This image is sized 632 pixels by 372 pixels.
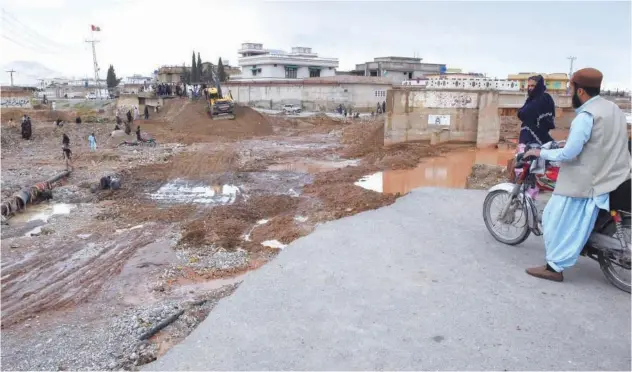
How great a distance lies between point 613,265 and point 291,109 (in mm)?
40590

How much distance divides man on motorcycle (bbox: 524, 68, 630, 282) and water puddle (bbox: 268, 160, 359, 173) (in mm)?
12334

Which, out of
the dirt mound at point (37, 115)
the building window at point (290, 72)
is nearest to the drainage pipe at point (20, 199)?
the dirt mound at point (37, 115)

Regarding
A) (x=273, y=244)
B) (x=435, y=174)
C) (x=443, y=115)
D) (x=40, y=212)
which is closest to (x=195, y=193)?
(x=40, y=212)

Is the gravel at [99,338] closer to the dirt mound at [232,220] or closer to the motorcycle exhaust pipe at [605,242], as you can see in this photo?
the dirt mound at [232,220]

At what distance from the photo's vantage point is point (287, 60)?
53906 millimetres

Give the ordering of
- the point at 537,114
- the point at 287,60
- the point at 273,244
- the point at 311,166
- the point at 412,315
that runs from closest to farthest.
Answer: the point at 412,315, the point at 537,114, the point at 273,244, the point at 311,166, the point at 287,60

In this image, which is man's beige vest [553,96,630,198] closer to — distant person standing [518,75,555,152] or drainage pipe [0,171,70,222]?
distant person standing [518,75,555,152]

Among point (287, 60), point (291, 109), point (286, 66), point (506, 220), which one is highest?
point (287, 60)

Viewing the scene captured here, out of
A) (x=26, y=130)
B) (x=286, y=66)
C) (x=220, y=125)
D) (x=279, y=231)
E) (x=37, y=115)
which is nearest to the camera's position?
(x=279, y=231)

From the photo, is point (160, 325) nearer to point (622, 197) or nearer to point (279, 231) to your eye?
point (622, 197)

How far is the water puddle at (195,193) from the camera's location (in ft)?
42.2

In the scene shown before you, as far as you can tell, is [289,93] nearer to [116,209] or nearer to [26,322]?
[116,209]

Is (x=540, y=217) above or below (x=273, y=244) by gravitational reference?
above

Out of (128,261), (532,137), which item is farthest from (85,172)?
(532,137)
